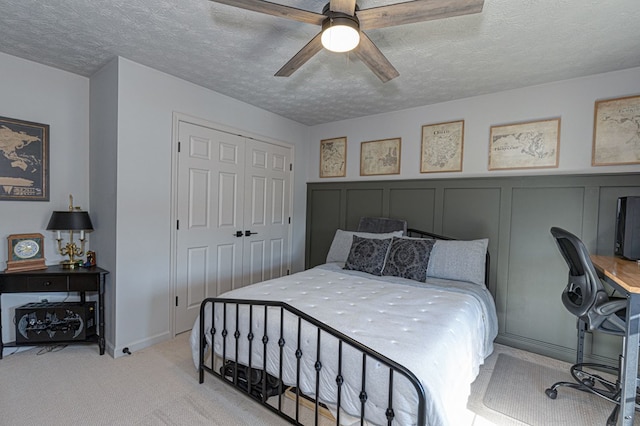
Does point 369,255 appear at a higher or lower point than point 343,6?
lower

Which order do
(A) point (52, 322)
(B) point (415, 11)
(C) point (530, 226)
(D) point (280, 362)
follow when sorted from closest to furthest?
(B) point (415, 11)
(D) point (280, 362)
(A) point (52, 322)
(C) point (530, 226)

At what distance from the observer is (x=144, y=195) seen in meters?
2.78

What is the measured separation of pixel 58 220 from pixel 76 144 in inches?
33.1

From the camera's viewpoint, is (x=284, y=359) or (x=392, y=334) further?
(x=284, y=359)

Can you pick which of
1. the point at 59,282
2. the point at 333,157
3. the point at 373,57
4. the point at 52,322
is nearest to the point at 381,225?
the point at 333,157

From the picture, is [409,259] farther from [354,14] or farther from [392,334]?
[354,14]

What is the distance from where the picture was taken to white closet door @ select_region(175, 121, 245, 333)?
3.11m

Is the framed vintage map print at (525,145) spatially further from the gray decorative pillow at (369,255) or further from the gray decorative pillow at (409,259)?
the gray decorative pillow at (369,255)

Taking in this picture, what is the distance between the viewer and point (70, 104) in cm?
289

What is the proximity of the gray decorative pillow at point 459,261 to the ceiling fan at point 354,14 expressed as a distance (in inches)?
78.1

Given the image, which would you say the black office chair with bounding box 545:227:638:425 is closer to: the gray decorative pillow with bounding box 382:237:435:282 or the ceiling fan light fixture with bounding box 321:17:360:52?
the gray decorative pillow with bounding box 382:237:435:282

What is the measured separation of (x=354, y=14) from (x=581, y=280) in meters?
2.24

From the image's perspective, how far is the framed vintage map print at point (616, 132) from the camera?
2.47 metres

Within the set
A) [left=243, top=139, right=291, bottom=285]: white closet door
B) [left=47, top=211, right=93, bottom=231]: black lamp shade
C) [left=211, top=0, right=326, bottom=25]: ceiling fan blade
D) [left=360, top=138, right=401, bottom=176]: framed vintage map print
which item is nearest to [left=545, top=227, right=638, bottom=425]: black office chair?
[left=360, top=138, right=401, bottom=176]: framed vintage map print
